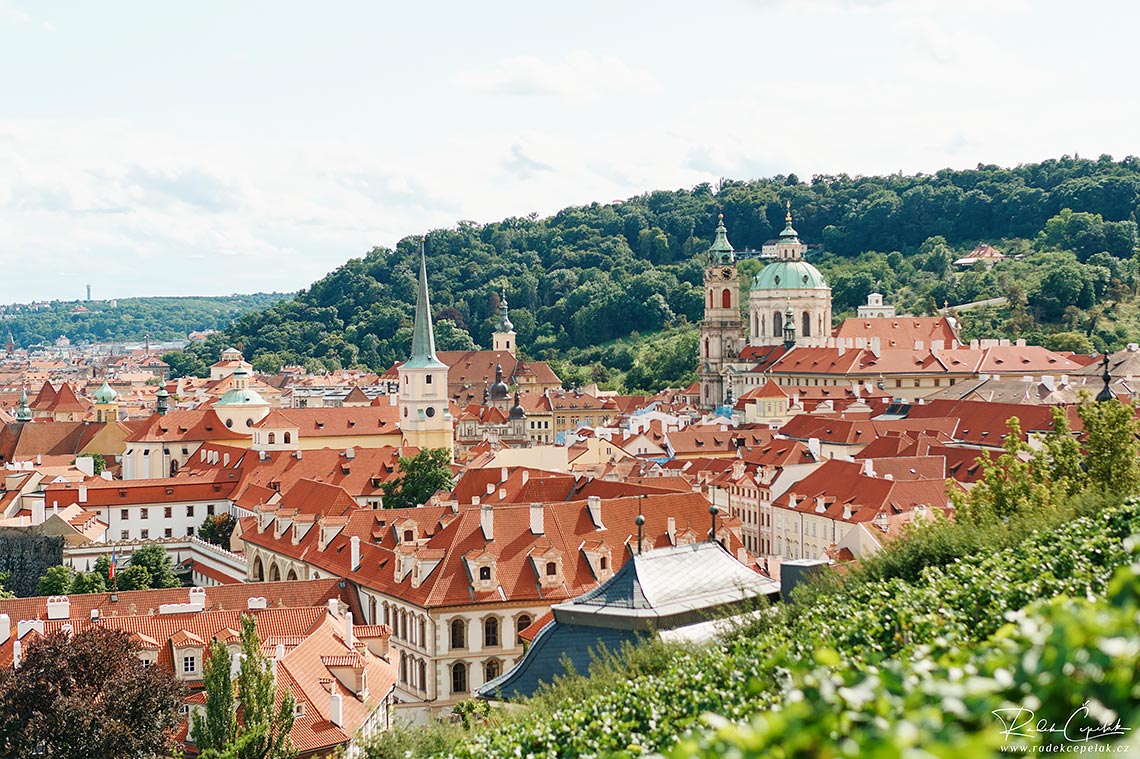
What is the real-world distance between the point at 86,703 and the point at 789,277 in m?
115

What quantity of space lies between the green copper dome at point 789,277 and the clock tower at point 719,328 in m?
2.99

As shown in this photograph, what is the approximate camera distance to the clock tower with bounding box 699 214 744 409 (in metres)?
136

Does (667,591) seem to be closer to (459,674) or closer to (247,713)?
(247,713)

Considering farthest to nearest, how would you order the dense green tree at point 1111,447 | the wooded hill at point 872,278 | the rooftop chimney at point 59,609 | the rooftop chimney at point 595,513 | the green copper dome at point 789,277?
the wooded hill at point 872,278 < the green copper dome at point 789,277 < the rooftop chimney at point 595,513 < the rooftop chimney at point 59,609 < the dense green tree at point 1111,447

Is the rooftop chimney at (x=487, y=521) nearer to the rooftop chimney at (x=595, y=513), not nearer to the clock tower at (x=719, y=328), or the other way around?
the rooftop chimney at (x=595, y=513)

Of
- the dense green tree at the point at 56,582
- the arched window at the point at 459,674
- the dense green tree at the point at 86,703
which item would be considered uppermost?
the dense green tree at the point at 86,703

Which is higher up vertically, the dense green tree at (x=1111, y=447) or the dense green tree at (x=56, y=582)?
the dense green tree at (x=1111, y=447)

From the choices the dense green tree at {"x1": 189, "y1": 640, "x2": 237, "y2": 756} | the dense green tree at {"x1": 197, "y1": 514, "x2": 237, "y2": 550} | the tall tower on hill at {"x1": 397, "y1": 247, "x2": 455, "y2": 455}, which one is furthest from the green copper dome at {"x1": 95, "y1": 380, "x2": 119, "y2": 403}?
the dense green tree at {"x1": 189, "y1": 640, "x2": 237, "y2": 756}

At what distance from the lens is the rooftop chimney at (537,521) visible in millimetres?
47531

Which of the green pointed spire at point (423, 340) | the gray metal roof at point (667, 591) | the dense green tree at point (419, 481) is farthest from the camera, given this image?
the green pointed spire at point (423, 340)

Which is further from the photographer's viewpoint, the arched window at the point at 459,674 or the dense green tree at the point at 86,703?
the arched window at the point at 459,674

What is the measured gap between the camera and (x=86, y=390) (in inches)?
7613

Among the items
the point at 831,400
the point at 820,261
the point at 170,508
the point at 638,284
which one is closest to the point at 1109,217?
the point at 820,261

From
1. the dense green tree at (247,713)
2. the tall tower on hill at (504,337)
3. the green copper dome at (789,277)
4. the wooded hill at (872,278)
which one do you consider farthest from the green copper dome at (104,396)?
the dense green tree at (247,713)
